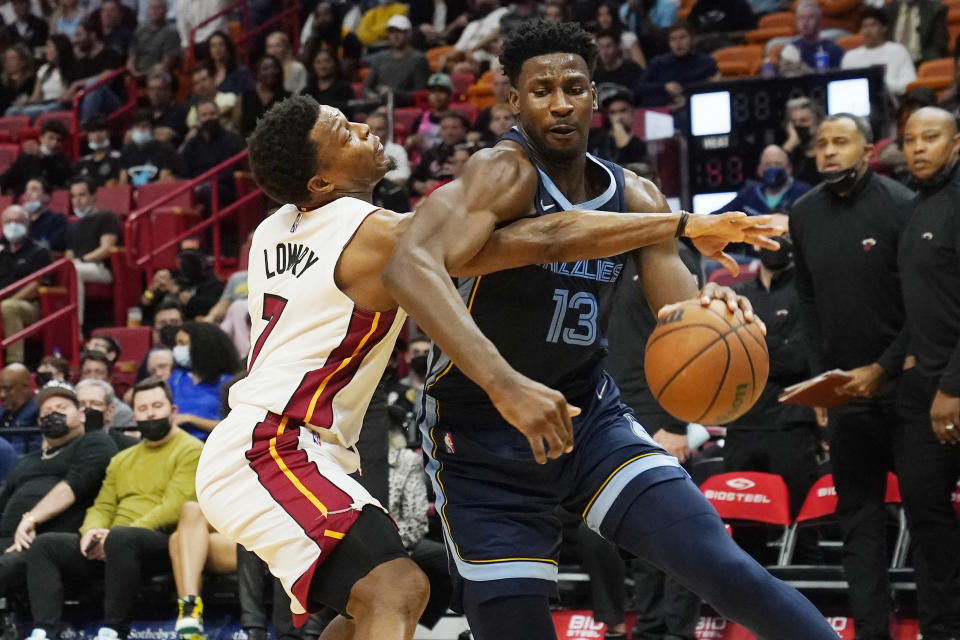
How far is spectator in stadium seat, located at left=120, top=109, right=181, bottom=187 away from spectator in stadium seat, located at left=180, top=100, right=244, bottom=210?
0.16m

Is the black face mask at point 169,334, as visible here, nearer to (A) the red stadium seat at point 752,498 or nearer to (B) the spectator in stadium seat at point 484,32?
(A) the red stadium seat at point 752,498

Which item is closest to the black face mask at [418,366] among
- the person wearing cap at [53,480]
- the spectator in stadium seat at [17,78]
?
Result: the person wearing cap at [53,480]

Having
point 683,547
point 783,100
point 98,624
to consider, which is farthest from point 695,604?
point 783,100

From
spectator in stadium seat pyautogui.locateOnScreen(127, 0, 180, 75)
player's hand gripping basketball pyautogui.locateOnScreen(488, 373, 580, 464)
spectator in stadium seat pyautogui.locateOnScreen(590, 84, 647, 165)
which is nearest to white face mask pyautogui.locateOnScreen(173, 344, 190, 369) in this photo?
spectator in stadium seat pyautogui.locateOnScreen(590, 84, 647, 165)

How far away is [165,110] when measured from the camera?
16.0 meters

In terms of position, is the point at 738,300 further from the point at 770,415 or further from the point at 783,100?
the point at 783,100

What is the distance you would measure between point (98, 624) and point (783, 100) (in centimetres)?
608

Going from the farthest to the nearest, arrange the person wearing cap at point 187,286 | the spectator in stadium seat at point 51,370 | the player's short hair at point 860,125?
the person wearing cap at point 187,286 < the spectator in stadium seat at point 51,370 < the player's short hair at point 860,125

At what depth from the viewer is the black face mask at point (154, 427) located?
26.8ft

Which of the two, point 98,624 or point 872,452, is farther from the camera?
point 98,624

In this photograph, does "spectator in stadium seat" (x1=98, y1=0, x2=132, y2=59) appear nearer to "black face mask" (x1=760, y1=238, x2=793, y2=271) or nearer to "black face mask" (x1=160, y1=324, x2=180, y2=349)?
"black face mask" (x1=160, y1=324, x2=180, y2=349)

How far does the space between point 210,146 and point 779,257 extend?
878 centimetres

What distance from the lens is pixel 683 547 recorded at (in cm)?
357

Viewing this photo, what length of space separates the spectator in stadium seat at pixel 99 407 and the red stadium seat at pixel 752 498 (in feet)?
12.6
